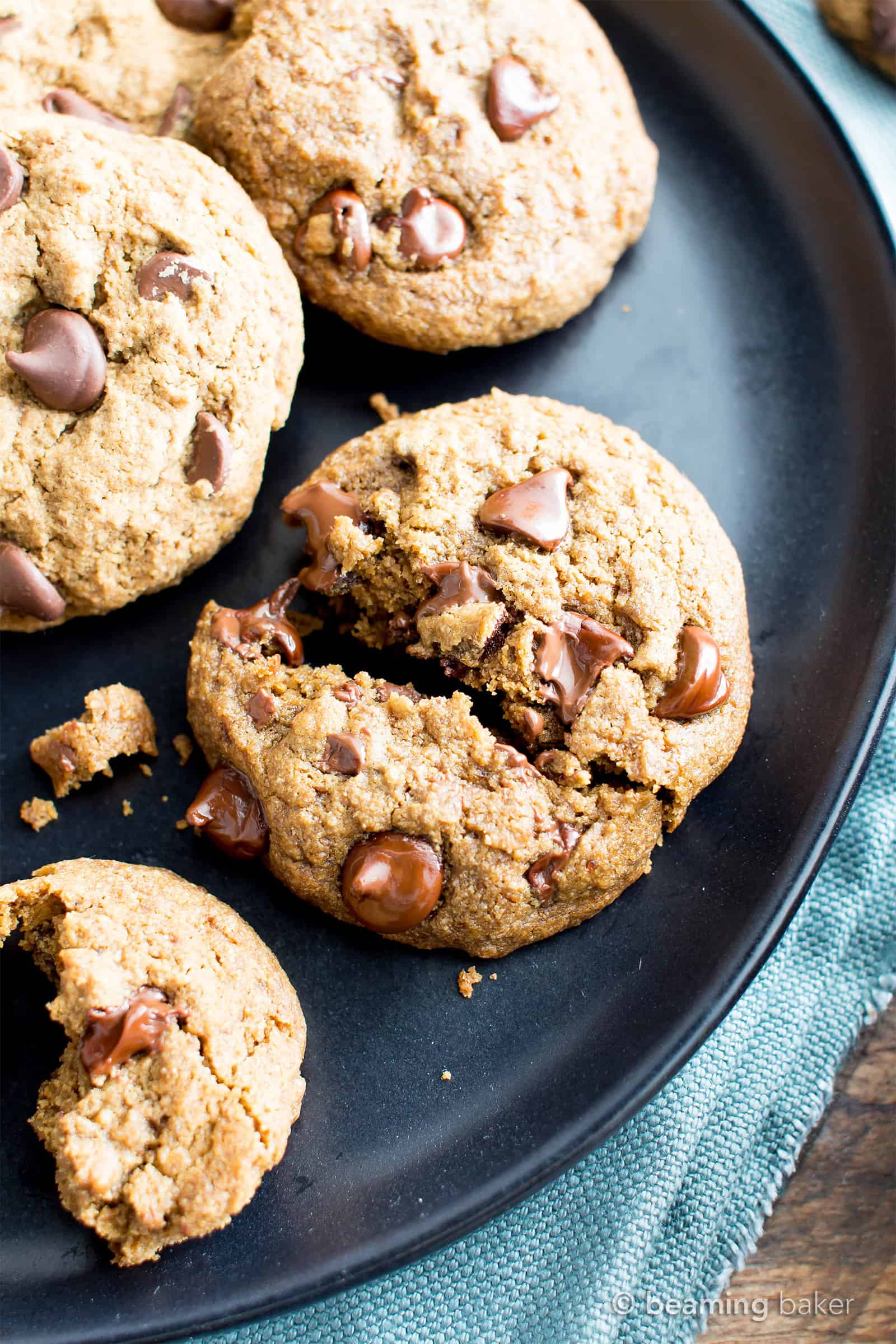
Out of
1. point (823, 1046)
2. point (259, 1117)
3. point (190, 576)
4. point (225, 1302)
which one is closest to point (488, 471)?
point (190, 576)

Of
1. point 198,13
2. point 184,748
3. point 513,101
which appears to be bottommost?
point 184,748

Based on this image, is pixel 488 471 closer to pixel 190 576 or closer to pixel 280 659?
pixel 280 659

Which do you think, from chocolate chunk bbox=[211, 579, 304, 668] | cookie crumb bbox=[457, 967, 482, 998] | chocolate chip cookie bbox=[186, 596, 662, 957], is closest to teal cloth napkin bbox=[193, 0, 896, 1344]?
cookie crumb bbox=[457, 967, 482, 998]

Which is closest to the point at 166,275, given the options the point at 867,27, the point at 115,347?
the point at 115,347

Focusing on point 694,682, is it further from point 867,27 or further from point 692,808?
point 867,27

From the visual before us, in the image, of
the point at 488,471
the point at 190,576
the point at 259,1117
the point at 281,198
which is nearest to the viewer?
the point at 259,1117

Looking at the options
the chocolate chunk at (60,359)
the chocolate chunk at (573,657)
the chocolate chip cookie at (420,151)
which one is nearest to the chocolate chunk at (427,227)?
the chocolate chip cookie at (420,151)
